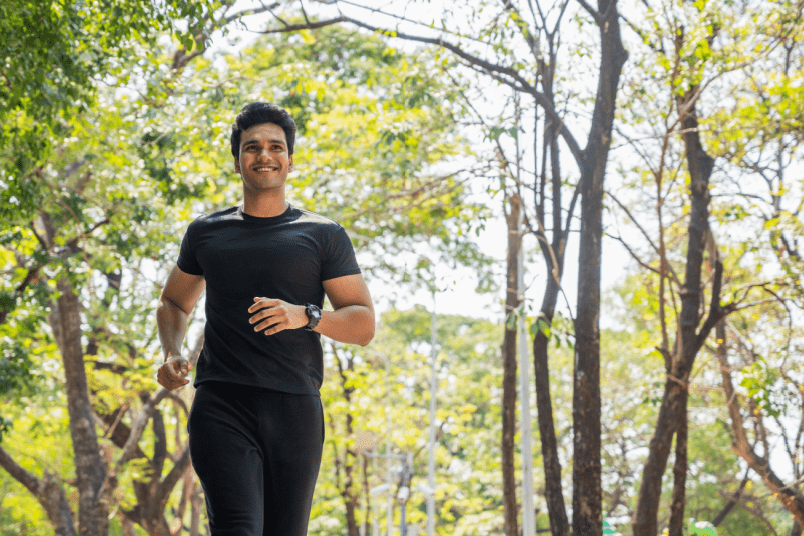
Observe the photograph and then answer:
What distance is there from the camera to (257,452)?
7.30 ft

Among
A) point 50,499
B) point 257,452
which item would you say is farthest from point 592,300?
point 50,499

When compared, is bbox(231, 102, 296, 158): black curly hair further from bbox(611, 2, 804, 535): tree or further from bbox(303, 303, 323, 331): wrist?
bbox(611, 2, 804, 535): tree

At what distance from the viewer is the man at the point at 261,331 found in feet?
7.11

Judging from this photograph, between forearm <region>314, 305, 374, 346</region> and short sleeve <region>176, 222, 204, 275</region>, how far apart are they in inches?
20.5

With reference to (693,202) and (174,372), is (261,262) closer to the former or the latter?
(174,372)

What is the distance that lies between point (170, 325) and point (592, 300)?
6.10 meters

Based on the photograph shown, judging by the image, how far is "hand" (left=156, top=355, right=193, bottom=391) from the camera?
90.5 inches

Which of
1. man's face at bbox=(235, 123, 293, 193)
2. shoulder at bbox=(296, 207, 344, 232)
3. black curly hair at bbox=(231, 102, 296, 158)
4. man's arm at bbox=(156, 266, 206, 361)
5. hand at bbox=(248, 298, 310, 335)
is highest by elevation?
black curly hair at bbox=(231, 102, 296, 158)

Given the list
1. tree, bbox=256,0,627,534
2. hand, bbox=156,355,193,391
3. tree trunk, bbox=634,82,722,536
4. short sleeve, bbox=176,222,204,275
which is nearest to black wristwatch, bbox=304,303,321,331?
Answer: hand, bbox=156,355,193,391

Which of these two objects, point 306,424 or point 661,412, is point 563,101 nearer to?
point 661,412

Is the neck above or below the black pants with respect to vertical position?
A: above

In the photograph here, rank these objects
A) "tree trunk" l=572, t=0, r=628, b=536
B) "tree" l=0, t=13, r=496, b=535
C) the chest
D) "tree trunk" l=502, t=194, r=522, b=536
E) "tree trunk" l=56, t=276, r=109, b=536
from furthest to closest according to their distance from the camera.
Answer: "tree trunk" l=502, t=194, r=522, b=536 → "tree trunk" l=56, t=276, r=109, b=536 → "tree" l=0, t=13, r=496, b=535 → "tree trunk" l=572, t=0, r=628, b=536 → the chest

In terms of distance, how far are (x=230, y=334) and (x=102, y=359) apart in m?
15.1

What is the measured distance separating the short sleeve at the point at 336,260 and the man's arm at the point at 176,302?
17.3 inches
